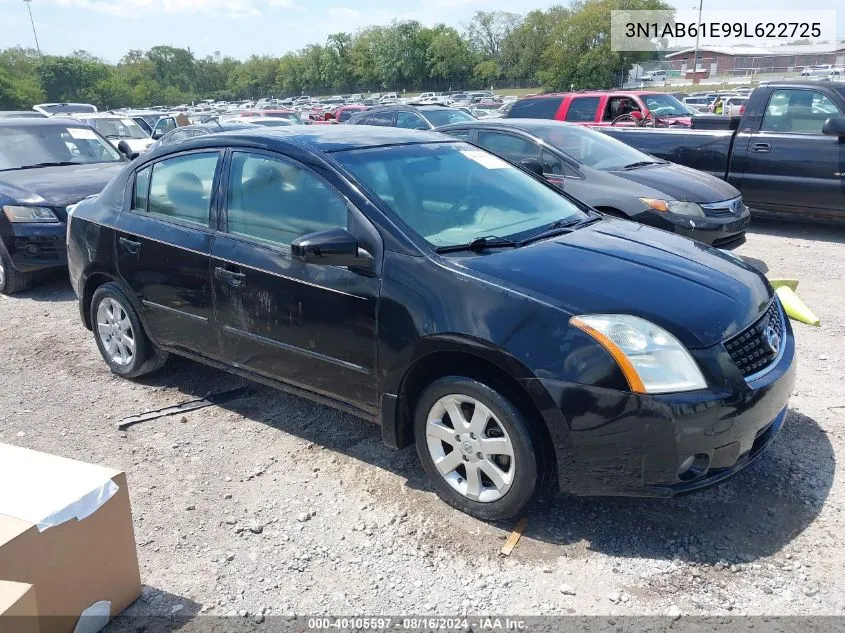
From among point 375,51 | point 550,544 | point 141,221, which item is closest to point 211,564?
point 550,544

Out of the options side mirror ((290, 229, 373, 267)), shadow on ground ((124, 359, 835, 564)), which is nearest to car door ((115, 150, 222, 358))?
side mirror ((290, 229, 373, 267))

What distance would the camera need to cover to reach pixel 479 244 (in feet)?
11.0

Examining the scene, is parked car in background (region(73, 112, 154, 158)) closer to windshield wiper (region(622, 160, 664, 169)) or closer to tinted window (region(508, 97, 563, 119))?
tinted window (region(508, 97, 563, 119))

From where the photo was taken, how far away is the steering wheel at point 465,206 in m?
3.67

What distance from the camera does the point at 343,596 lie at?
2799mm

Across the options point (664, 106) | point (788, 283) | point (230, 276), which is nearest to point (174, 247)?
point (230, 276)

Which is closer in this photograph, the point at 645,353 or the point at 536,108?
the point at 645,353

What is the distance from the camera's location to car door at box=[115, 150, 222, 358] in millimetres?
4070

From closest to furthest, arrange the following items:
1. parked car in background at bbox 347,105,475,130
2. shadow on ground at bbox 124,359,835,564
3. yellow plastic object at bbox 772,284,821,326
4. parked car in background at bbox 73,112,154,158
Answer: shadow on ground at bbox 124,359,835,564, yellow plastic object at bbox 772,284,821,326, parked car in background at bbox 347,105,475,130, parked car in background at bbox 73,112,154,158

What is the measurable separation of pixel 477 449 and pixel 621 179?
4881mm

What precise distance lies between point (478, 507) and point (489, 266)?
42.0 inches

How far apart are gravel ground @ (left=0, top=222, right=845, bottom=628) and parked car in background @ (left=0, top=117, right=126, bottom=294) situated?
282 cm

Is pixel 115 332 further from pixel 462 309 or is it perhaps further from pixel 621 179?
pixel 621 179

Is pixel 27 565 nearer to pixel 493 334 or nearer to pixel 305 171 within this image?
pixel 493 334
